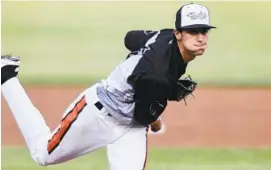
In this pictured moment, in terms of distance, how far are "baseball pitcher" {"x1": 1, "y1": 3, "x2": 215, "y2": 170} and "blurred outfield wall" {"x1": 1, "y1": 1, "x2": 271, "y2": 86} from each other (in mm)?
2334

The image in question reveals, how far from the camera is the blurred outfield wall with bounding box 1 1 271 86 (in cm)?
535

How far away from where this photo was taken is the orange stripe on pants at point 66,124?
114 inches

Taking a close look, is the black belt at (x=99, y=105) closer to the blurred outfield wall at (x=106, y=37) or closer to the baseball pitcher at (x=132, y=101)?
the baseball pitcher at (x=132, y=101)

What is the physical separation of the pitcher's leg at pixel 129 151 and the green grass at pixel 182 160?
1.13 meters

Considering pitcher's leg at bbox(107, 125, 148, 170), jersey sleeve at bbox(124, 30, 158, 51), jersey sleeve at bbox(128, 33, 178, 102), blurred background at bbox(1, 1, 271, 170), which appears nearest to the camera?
jersey sleeve at bbox(128, 33, 178, 102)

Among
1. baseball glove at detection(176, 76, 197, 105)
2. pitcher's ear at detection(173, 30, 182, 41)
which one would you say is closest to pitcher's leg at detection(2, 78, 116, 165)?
baseball glove at detection(176, 76, 197, 105)

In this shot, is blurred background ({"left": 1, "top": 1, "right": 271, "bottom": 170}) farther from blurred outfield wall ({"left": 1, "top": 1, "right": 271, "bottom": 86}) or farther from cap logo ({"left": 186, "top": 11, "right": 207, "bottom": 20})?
cap logo ({"left": 186, "top": 11, "right": 207, "bottom": 20})

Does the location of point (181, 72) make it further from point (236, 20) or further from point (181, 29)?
point (236, 20)

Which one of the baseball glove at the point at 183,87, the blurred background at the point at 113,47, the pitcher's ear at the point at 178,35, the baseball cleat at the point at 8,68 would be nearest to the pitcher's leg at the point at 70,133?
the baseball cleat at the point at 8,68

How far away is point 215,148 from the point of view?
443 centimetres

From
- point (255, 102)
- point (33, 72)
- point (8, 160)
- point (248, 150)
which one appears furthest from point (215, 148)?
point (33, 72)

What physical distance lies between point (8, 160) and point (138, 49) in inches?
56.9

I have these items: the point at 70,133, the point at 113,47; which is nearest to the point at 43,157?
the point at 70,133

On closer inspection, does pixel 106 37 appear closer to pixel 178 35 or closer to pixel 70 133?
pixel 70 133
